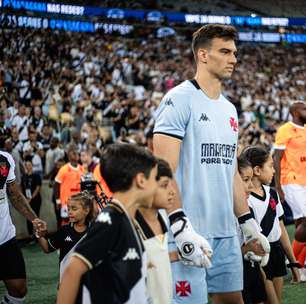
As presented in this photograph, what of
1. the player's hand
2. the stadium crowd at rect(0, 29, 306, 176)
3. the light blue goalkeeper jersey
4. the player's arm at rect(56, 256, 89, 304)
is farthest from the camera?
the stadium crowd at rect(0, 29, 306, 176)

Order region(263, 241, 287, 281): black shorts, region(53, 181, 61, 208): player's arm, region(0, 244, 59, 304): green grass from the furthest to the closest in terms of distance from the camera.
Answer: region(53, 181, 61, 208): player's arm, region(0, 244, 59, 304): green grass, region(263, 241, 287, 281): black shorts

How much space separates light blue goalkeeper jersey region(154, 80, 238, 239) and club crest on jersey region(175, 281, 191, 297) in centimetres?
30

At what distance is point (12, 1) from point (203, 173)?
650 inches

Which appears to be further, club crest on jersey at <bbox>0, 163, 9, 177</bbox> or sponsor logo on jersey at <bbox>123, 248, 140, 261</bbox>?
club crest on jersey at <bbox>0, 163, 9, 177</bbox>

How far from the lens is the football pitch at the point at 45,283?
7.83 m

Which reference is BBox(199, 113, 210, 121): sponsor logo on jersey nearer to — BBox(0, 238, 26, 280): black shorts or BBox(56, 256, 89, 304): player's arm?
BBox(56, 256, 89, 304): player's arm

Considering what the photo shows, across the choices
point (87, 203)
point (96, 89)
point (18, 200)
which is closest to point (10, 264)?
point (18, 200)

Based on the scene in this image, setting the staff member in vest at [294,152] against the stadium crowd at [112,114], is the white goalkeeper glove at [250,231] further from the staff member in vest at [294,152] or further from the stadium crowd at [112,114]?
the staff member in vest at [294,152]

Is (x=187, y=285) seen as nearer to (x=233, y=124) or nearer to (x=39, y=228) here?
(x=233, y=124)

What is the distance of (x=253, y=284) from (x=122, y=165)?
263 centimetres

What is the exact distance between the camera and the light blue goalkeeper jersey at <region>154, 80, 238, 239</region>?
4.52m

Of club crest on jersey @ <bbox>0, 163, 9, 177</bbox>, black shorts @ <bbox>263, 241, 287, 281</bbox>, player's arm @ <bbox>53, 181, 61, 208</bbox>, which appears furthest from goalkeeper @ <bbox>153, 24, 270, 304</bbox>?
player's arm @ <bbox>53, 181, 61, 208</bbox>

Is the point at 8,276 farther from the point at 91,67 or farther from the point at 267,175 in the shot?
the point at 91,67

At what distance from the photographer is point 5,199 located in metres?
6.42
